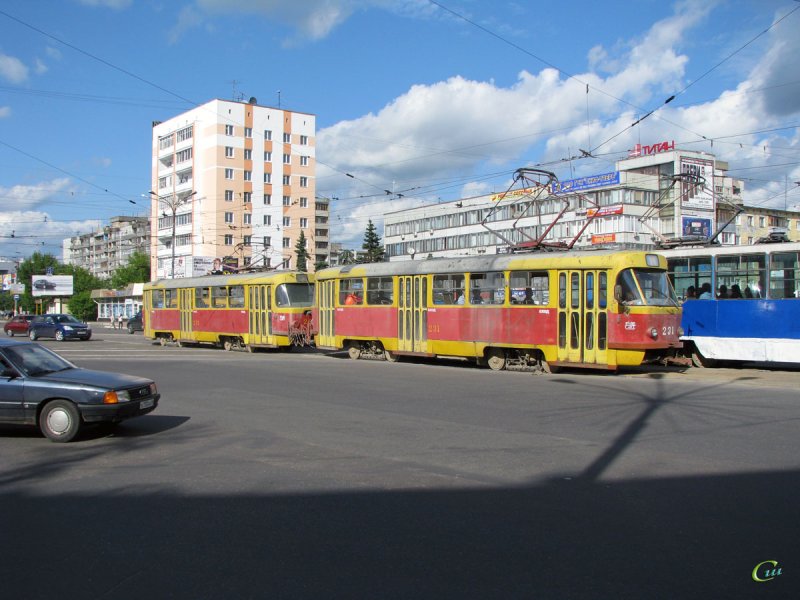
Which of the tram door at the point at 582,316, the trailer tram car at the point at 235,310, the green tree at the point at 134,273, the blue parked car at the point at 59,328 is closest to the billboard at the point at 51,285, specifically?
the green tree at the point at 134,273

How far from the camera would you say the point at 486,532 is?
17.9 feet

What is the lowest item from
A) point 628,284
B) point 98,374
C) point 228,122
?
point 98,374

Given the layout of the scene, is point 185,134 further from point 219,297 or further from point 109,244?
point 109,244

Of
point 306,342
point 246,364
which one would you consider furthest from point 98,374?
point 306,342

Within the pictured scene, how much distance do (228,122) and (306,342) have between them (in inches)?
2175

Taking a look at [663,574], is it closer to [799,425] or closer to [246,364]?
[799,425]

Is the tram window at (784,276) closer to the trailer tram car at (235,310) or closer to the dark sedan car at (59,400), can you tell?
the dark sedan car at (59,400)

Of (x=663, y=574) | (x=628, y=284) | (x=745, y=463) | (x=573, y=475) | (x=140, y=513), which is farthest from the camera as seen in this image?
(x=628, y=284)

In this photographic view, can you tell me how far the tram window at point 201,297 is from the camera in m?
30.9

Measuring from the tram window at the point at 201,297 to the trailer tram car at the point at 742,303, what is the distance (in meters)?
19.4

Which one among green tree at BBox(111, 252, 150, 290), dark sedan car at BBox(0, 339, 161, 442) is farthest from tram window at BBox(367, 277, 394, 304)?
green tree at BBox(111, 252, 150, 290)

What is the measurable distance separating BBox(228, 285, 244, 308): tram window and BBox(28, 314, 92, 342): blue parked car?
1400 cm

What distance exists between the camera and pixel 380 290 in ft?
74.9

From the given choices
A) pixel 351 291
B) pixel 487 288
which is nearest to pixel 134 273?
pixel 351 291
